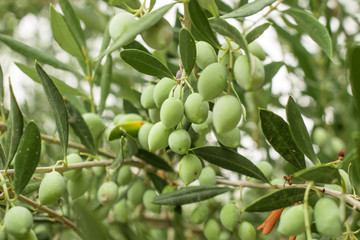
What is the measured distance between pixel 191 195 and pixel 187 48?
0.36m

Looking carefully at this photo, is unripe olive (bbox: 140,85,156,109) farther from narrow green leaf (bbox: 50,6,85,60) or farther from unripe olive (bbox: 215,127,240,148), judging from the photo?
narrow green leaf (bbox: 50,6,85,60)

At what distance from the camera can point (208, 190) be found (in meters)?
0.99

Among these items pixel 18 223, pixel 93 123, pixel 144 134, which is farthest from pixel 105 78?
pixel 18 223

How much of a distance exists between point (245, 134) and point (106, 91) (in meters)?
0.86

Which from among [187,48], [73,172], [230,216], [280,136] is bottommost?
[230,216]

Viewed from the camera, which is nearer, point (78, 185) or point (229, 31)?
point (229, 31)

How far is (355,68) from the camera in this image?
2.19 ft

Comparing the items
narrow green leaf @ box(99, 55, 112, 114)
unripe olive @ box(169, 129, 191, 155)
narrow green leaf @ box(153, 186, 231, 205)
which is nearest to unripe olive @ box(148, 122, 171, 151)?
unripe olive @ box(169, 129, 191, 155)

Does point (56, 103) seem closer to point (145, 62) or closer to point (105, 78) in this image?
point (145, 62)

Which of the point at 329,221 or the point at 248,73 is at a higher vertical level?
the point at 248,73

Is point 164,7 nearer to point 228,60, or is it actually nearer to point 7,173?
point 228,60

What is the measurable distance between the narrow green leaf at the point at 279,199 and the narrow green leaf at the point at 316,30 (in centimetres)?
30

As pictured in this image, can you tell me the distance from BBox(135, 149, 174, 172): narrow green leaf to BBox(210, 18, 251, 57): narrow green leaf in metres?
0.50

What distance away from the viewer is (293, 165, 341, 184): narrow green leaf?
708 millimetres
